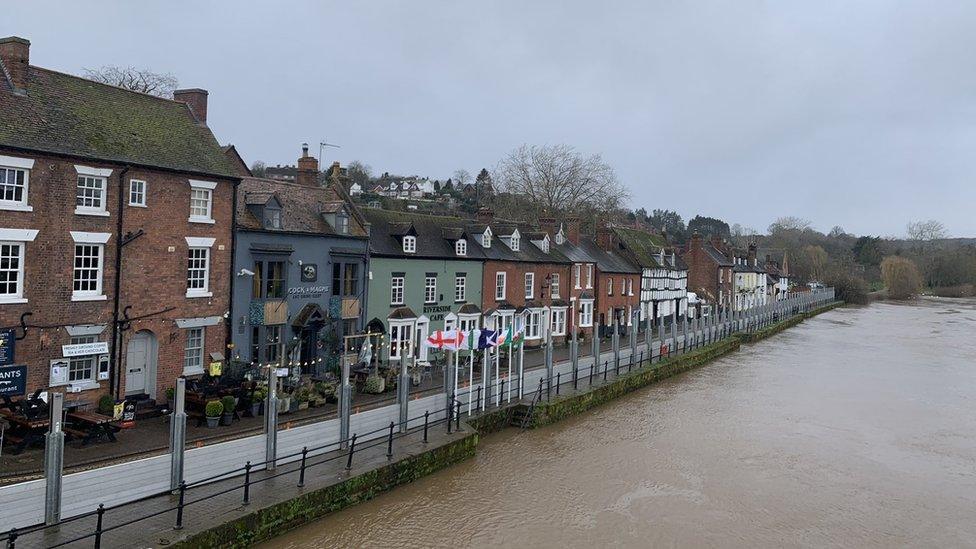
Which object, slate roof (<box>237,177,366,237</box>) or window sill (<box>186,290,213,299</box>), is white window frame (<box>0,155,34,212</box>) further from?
slate roof (<box>237,177,366,237</box>)

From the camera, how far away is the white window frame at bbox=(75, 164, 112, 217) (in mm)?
16672

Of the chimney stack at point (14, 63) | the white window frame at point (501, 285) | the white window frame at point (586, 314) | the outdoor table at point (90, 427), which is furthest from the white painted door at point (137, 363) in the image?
the white window frame at point (586, 314)

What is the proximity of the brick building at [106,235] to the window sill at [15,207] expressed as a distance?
0.08 feet

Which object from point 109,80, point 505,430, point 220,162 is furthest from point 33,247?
point 109,80

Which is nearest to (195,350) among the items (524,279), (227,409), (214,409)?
(227,409)

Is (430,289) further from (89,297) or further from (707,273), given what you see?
(707,273)

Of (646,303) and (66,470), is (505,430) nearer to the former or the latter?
(66,470)

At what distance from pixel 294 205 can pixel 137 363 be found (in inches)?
314

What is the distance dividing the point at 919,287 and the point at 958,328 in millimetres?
63820

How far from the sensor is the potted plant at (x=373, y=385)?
21.6 metres

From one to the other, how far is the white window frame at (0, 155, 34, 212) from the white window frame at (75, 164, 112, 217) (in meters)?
1.05

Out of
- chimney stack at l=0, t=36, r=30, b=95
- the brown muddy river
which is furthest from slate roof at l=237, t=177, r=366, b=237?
the brown muddy river

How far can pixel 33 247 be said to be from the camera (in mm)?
15930

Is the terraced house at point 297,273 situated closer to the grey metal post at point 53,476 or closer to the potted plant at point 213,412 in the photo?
the potted plant at point 213,412
